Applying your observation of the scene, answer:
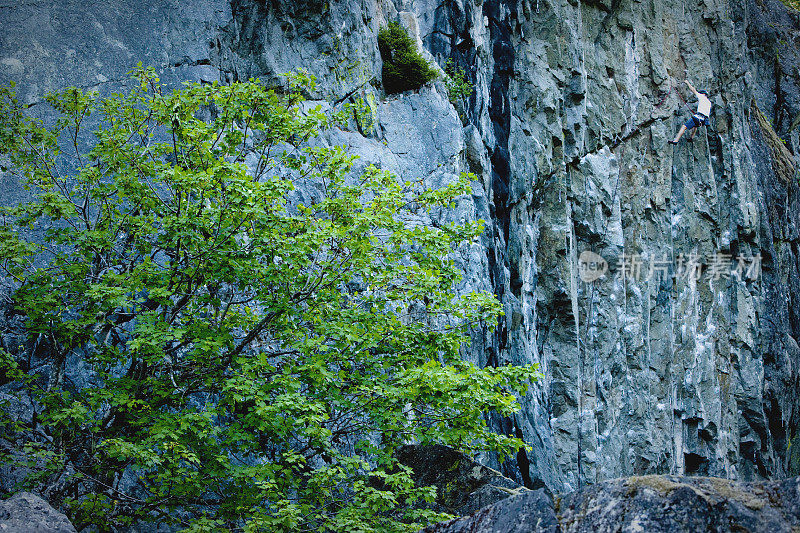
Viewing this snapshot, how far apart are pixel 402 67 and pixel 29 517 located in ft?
54.8

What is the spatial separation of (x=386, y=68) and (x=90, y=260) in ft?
43.9

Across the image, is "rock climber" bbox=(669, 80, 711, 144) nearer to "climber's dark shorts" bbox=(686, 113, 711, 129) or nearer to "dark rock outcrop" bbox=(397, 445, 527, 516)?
"climber's dark shorts" bbox=(686, 113, 711, 129)

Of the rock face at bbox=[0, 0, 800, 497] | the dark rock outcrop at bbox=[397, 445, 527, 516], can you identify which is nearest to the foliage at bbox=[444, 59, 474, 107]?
the rock face at bbox=[0, 0, 800, 497]

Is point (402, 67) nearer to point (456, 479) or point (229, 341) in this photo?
point (456, 479)

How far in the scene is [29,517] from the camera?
6145 millimetres

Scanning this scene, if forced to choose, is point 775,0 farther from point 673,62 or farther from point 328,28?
point 328,28

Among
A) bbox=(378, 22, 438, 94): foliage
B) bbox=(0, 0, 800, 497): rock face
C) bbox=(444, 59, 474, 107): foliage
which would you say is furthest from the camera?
bbox=(444, 59, 474, 107): foliage

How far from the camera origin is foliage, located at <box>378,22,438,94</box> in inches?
781

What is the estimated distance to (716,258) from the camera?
3152cm

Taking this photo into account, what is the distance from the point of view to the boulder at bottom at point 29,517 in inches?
234

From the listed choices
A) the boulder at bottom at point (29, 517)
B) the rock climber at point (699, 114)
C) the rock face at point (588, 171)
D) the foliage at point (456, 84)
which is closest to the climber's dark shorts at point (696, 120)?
the rock climber at point (699, 114)

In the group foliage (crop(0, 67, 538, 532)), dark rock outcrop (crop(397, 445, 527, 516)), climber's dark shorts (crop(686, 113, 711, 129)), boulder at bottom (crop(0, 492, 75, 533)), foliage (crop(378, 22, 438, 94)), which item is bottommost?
dark rock outcrop (crop(397, 445, 527, 516))

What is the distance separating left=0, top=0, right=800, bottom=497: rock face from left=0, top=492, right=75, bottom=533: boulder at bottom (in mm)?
9346

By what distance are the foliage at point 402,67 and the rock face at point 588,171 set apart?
483mm
